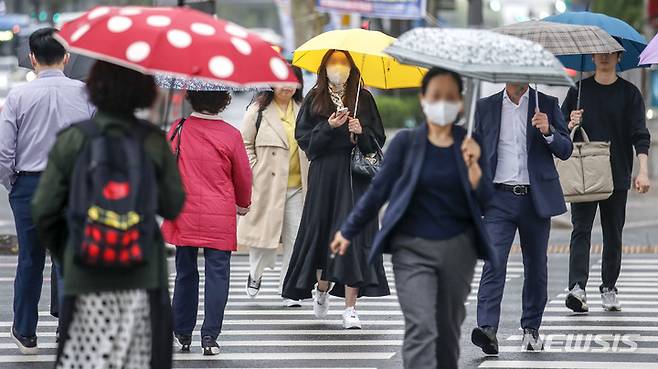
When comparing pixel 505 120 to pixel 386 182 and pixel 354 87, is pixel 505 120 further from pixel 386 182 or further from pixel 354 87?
pixel 386 182

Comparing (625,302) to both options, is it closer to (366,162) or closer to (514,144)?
(366,162)

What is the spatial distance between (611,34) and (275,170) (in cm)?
262

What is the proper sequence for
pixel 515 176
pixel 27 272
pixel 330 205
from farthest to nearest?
pixel 330 205, pixel 27 272, pixel 515 176

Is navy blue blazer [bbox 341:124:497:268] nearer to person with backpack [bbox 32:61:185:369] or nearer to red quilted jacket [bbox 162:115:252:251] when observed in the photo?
person with backpack [bbox 32:61:185:369]

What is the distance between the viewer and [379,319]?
10875mm

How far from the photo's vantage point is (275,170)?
1130cm

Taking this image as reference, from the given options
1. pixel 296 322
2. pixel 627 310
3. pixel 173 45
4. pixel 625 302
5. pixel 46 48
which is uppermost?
pixel 173 45

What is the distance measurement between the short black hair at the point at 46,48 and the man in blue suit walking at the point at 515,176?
8.01 ft

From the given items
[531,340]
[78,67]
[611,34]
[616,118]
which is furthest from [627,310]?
[78,67]

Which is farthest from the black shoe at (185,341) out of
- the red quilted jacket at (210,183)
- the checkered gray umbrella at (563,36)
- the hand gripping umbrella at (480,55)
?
the hand gripping umbrella at (480,55)

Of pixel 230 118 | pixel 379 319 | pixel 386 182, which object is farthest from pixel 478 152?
pixel 230 118

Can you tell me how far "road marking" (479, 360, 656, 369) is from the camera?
877 cm

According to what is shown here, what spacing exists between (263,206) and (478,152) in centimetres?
478

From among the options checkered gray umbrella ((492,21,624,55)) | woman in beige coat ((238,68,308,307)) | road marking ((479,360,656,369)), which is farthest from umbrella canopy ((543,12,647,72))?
road marking ((479,360,656,369))
